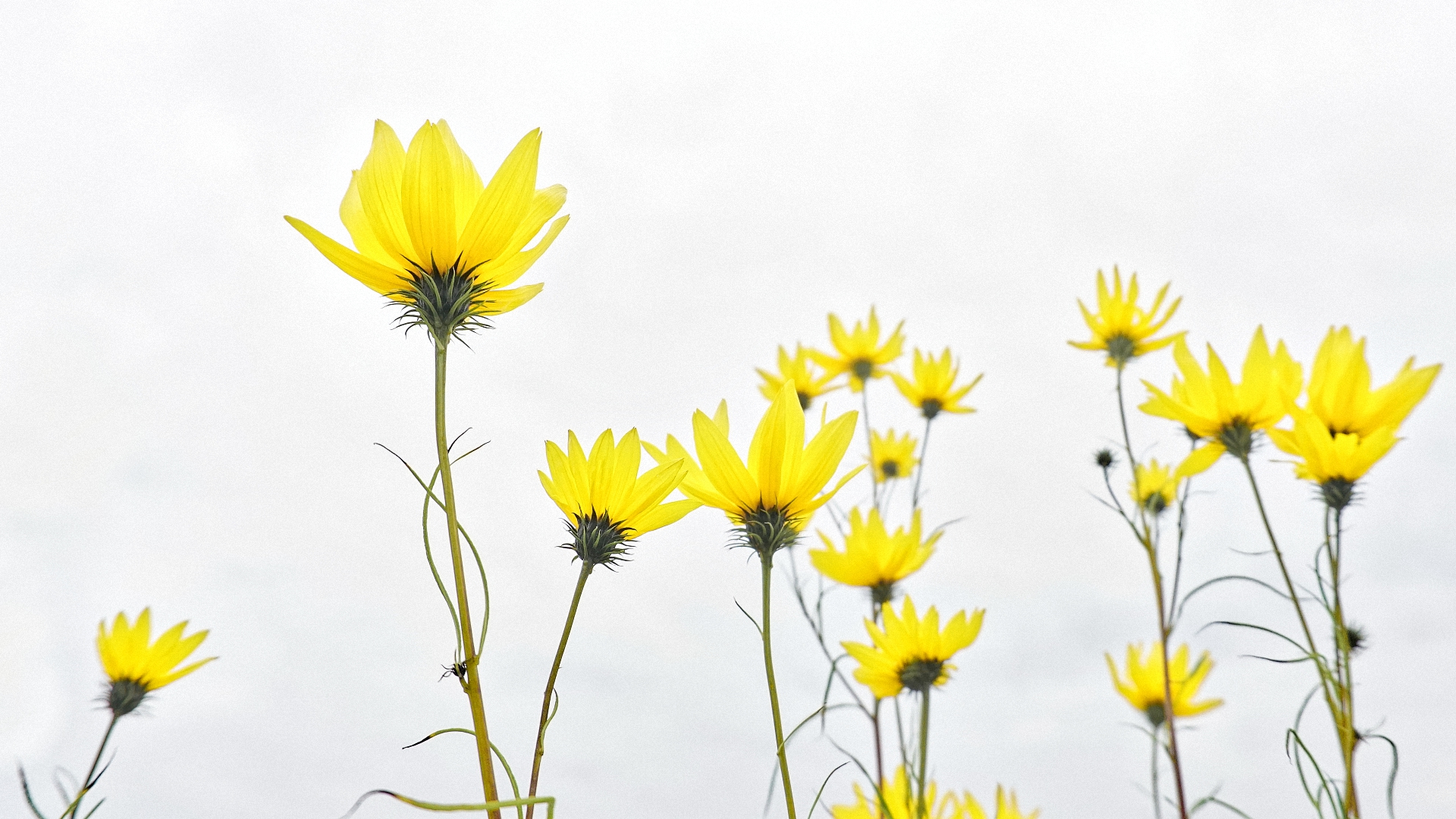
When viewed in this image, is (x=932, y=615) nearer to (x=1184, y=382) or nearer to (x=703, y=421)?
(x=1184, y=382)

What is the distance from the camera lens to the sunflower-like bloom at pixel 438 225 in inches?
22.0

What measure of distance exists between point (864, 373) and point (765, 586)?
184 cm

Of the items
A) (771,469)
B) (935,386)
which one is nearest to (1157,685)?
(935,386)

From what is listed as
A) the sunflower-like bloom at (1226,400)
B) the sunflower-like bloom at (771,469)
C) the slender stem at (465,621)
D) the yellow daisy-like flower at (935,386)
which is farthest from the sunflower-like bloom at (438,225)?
the yellow daisy-like flower at (935,386)

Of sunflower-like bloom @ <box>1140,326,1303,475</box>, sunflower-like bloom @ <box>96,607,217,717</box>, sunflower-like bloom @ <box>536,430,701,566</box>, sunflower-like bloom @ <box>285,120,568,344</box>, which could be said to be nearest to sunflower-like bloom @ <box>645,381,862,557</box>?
sunflower-like bloom @ <box>536,430,701,566</box>

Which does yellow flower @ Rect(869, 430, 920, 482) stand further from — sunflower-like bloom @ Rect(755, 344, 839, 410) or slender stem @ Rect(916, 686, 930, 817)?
slender stem @ Rect(916, 686, 930, 817)

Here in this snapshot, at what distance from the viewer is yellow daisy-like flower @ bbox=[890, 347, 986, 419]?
229cm

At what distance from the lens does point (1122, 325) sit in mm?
1834

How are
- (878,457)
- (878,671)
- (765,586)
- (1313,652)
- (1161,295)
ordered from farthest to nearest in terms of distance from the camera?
(878,457) < (1161,295) < (878,671) < (1313,652) < (765,586)

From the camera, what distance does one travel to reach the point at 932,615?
1.30 metres

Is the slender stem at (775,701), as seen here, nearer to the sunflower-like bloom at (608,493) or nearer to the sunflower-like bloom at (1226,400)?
the sunflower-like bloom at (608,493)

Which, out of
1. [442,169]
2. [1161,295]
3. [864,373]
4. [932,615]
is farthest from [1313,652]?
[864,373]

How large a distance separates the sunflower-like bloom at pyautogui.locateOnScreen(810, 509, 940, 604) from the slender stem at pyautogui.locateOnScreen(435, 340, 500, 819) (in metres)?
1.00

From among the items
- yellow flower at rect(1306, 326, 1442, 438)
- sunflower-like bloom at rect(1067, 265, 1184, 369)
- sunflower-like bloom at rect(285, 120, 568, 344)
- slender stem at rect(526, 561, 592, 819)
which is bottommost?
slender stem at rect(526, 561, 592, 819)
